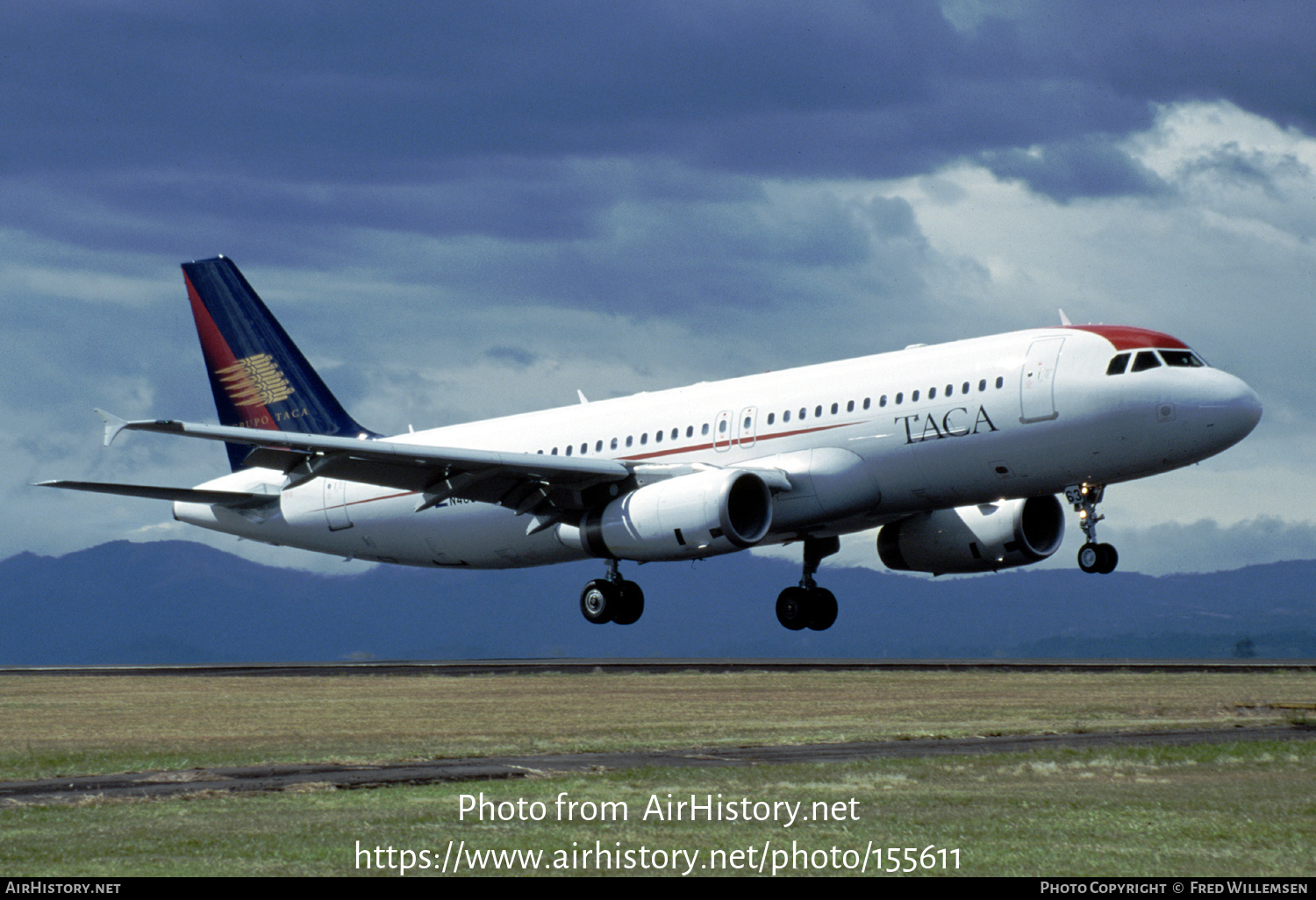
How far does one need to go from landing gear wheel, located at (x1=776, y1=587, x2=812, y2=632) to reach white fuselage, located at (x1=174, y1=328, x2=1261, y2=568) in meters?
4.04

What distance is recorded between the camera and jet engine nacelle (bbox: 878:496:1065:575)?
147ft

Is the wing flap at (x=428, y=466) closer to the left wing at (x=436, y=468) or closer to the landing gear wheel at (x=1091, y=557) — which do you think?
the left wing at (x=436, y=468)

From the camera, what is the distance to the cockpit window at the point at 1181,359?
3638 cm

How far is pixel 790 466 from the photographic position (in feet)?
131

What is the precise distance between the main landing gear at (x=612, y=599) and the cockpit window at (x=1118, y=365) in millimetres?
13813

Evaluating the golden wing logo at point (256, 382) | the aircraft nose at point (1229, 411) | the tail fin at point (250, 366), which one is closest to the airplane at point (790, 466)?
the aircraft nose at point (1229, 411)

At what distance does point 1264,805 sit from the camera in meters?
19.0

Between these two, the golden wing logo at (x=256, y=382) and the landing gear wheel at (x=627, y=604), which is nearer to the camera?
the landing gear wheel at (x=627, y=604)

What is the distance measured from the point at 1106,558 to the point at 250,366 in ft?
98.9

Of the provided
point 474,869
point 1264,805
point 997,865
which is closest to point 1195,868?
point 997,865

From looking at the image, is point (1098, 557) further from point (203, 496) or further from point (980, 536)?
point (203, 496)

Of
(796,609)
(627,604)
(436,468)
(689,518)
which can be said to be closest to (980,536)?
(796,609)

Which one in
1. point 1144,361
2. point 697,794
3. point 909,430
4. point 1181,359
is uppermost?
point 1181,359
